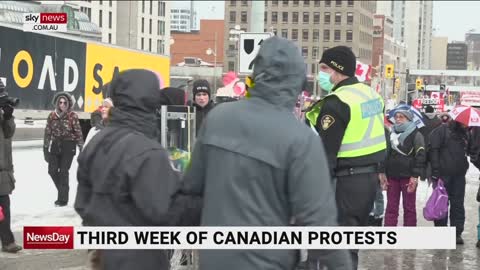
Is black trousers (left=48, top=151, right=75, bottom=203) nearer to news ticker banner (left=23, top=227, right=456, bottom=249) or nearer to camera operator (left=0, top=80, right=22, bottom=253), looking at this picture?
camera operator (left=0, top=80, right=22, bottom=253)

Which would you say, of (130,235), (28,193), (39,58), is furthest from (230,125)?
(39,58)

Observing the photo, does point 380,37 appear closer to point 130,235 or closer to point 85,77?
point 85,77

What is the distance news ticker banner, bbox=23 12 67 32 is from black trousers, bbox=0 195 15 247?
8.68 feet

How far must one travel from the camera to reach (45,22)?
32.8 feet

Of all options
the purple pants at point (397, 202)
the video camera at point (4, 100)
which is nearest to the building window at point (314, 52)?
the purple pants at point (397, 202)

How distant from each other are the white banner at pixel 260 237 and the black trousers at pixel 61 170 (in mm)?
8144

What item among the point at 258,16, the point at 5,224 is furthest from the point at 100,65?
the point at 5,224

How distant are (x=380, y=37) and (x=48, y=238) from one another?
170m

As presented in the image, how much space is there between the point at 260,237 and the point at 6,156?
5.59 meters

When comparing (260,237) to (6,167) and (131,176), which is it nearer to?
(131,176)

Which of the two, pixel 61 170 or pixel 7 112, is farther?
pixel 61 170

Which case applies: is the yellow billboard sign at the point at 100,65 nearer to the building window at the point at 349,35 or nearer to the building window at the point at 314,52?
the building window at the point at 314,52

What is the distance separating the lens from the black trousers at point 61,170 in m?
11.9

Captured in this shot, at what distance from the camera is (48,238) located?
5.84m
